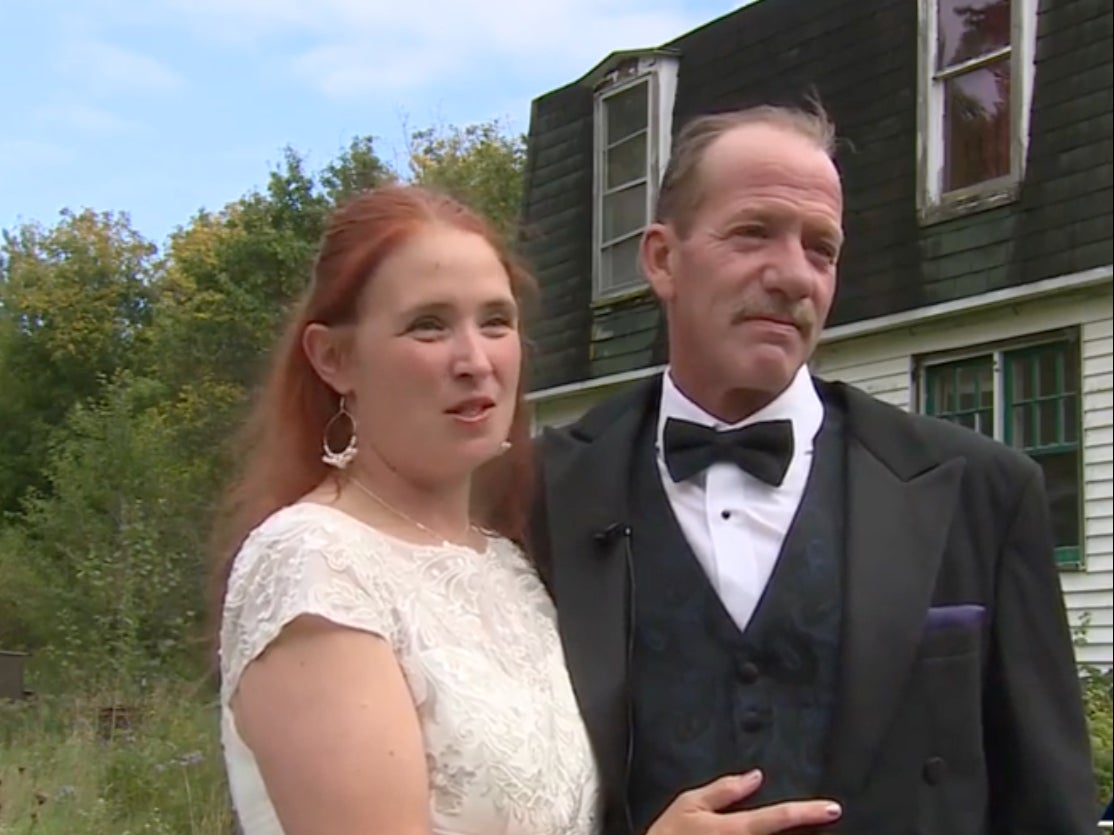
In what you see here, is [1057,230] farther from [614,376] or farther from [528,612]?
[528,612]

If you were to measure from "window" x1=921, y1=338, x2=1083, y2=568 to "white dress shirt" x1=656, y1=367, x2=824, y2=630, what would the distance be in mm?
6083

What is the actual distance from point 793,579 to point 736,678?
0.47 ft

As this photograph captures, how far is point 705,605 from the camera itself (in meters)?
2.21

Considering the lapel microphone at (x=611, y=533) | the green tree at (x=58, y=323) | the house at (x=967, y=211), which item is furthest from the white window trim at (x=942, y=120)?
the lapel microphone at (x=611, y=533)

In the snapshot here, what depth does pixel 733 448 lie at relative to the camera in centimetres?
231

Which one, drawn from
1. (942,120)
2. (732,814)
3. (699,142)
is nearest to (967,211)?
(942,120)

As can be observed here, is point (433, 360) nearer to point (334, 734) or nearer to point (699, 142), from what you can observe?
point (334, 734)

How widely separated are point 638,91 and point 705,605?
9400 millimetres

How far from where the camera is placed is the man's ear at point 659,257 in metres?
2.42

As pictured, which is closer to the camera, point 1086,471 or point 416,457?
point 416,457

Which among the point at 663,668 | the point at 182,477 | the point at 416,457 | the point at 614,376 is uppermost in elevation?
the point at 614,376

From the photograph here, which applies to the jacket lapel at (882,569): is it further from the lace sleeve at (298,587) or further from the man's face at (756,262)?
the lace sleeve at (298,587)

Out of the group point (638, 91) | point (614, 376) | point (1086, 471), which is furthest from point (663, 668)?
point (638, 91)

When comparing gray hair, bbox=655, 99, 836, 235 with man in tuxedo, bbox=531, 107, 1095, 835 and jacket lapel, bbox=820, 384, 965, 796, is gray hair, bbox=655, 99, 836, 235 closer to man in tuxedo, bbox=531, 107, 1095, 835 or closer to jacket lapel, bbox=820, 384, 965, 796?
man in tuxedo, bbox=531, 107, 1095, 835
